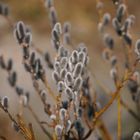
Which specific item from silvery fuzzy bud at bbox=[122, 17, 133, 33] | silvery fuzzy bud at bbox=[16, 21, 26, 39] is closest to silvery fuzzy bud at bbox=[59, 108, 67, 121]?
silvery fuzzy bud at bbox=[16, 21, 26, 39]

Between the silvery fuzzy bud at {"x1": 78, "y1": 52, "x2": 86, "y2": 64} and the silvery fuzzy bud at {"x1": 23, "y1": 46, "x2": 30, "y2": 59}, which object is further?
the silvery fuzzy bud at {"x1": 23, "y1": 46, "x2": 30, "y2": 59}

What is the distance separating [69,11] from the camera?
10195 mm

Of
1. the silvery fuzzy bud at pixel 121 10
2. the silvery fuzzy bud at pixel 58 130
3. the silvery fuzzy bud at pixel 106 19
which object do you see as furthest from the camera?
the silvery fuzzy bud at pixel 106 19

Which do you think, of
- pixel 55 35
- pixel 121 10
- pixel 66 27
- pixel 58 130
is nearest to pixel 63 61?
pixel 55 35

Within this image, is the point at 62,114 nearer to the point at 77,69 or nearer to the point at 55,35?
the point at 77,69

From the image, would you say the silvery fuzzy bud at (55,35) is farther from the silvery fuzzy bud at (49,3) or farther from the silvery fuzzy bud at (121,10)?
the silvery fuzzy bud at (49,3)

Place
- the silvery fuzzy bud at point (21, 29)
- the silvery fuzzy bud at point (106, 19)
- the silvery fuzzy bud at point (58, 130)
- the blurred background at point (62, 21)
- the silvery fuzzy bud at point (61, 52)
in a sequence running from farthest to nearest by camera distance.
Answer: the blurred background at point (62, 21), the silvery fuzzy bud at point (106, 19), the silvery fuzzy bud at point (21, 29), the silvery fuzzy bud at point (61, 52), the silvery fuzzy bud at point (58, 130)

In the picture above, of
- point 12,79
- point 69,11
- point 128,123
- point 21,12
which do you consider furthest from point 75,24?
point 12,79

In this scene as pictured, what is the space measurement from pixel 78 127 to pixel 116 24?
50 centimetres

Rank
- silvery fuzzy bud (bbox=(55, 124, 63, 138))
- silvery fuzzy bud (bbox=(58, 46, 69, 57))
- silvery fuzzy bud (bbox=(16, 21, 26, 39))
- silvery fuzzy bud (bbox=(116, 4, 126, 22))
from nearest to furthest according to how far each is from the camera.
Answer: silvery fuzzy bud (bbox=(55, 124, 63, 138)) → silvery fuzzy bud (bbox=(58, 46, 69, 57)) → silvery fuzzy bud (bbox=(16, 21, 26, 39)) → silvery fuzzy bud (bbox=(116, 4, 126, 22))

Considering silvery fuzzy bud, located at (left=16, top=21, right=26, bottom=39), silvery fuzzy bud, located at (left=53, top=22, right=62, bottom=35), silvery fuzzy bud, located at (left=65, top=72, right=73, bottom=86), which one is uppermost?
silvery fuzzy bud, located at (left=16, top=21, right=26, bottom=39)

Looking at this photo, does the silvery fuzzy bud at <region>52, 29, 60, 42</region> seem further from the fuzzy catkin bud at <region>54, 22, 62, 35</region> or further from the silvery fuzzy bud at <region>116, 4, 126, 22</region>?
the silvery fuzzy bud at <region>116, 4, 126, 22</region>

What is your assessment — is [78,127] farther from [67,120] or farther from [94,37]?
[94,37]

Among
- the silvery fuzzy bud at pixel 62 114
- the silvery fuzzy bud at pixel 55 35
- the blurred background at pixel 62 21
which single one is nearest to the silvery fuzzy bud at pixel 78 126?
the silvery fuzzy bud at pixel 62 114
